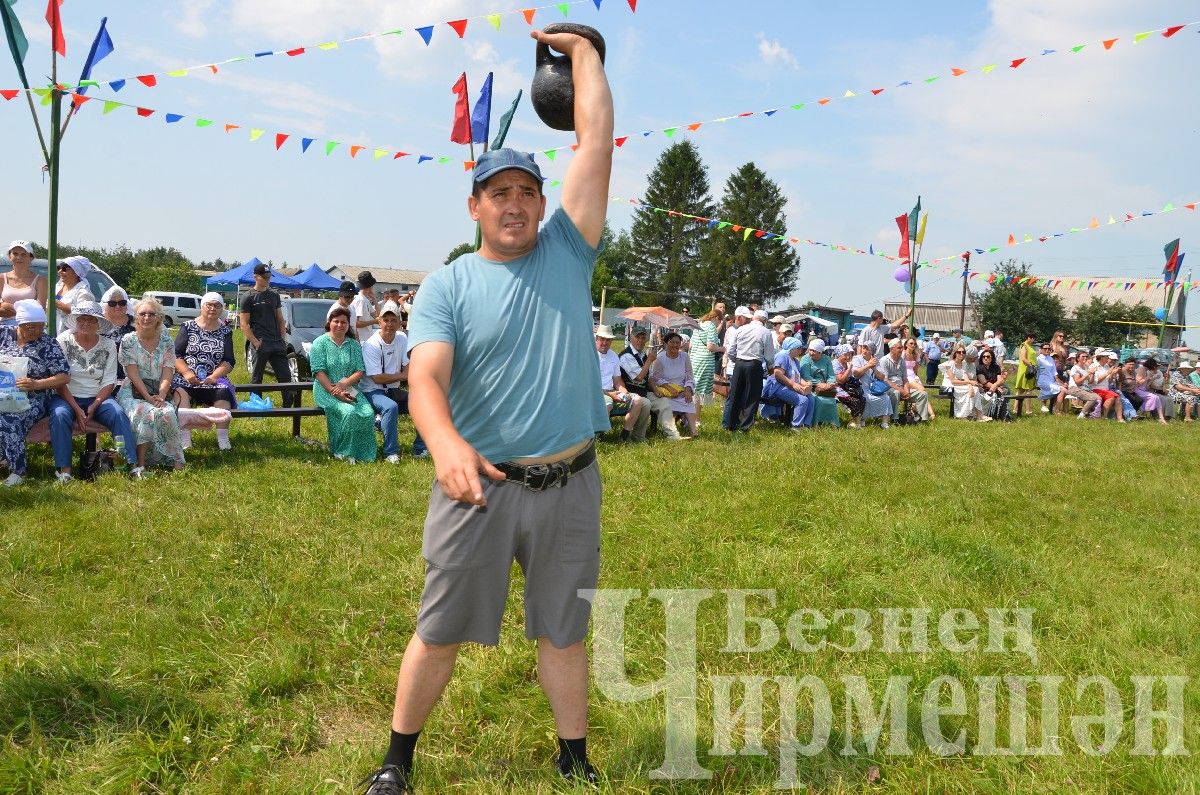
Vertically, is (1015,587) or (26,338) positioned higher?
(26,338)

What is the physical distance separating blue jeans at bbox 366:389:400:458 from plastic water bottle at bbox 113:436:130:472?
2.20 m

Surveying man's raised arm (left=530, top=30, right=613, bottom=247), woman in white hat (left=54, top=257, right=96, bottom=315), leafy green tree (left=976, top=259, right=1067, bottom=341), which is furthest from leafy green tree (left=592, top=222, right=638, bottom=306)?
man's raised arm (left=530, top=30, right=613, bottom=247)

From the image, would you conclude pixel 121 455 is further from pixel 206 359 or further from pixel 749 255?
pixel 749 255

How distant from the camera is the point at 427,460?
27.0 feet

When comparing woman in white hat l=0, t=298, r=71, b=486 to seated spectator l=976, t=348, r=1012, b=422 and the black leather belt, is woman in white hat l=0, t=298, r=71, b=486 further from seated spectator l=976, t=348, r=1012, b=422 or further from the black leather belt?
seated spectator l=976, t=348, r=1012, b=422

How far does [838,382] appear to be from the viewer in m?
12.8

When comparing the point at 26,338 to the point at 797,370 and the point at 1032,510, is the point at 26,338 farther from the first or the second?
the point at 797,370

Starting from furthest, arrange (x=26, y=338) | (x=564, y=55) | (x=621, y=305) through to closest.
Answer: (x=621, y=305)
(x=26, y=338)
(x=564, y=55)

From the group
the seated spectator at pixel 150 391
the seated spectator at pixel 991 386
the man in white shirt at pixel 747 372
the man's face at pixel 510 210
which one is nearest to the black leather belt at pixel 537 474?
the man's face at pixel 510 210

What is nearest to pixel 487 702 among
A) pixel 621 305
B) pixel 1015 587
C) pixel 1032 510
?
pixel 1015 587

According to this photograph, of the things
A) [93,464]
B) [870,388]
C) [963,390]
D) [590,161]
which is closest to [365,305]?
[93,464]

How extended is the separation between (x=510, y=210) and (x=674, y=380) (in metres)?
8.41

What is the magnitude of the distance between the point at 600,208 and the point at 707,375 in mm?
11449

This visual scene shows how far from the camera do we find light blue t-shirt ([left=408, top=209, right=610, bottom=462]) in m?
2.42
